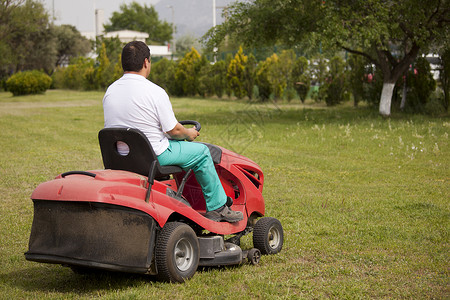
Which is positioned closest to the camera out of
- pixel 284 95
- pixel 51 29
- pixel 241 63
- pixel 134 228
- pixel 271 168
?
pixel 134 228

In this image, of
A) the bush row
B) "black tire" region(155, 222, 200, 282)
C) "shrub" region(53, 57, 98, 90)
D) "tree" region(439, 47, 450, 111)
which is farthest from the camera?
"shrub" region(53, 57, 98, 90)

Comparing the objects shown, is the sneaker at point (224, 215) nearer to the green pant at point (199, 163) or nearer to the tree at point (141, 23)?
the green pant at point (199, 163)

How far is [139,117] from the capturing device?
447 centimetres

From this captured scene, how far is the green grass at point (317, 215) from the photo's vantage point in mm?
4508

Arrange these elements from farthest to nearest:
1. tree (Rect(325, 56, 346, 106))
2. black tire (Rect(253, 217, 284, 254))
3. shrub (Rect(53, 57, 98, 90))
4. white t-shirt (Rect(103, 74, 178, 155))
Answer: shrub (Rect(53, 57, 98, 90))
tree (Rect(325, 56, 346, 106))
black tire (Rect(253, 217, 284, 254))
white t-shirt (Rect(103, 74, 178, 155))

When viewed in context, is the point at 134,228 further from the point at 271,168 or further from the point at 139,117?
the point at 271,168

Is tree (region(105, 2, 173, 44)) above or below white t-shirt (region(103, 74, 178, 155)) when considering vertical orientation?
above

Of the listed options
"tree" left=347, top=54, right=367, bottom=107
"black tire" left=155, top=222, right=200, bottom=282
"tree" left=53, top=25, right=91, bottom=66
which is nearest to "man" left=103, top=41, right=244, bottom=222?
"black tire" left=155, top=222, right=200, bottom=282

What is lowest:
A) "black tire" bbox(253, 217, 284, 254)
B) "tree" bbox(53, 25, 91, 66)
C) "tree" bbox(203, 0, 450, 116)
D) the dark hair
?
"black tire" bbox(253, 217, 284, 254)

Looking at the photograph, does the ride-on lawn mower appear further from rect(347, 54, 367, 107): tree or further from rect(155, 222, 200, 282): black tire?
rect(347, 54, 367, 107): tree

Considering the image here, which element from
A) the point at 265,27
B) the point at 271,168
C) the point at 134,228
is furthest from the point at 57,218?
the point at 265,27

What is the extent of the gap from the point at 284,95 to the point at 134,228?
2382 centimetres

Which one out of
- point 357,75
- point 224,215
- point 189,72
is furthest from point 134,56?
point 189,72

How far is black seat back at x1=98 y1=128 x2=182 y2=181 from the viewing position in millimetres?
4344
